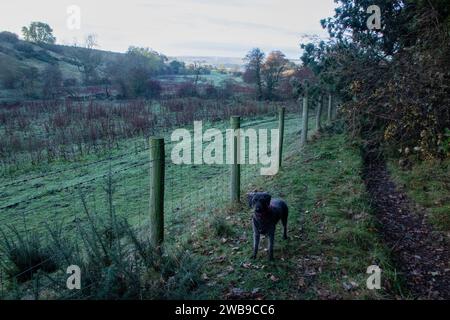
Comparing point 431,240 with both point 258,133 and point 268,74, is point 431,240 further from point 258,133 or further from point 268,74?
point 268,74

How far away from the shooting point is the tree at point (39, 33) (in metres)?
69.2

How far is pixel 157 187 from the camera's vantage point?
17.0ft

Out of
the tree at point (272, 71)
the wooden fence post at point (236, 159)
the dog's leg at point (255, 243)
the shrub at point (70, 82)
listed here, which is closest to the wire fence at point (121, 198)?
the wooden fence post at point (236, 159)

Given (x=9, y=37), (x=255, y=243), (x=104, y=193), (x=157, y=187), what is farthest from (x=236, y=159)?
(x=9, y=37)

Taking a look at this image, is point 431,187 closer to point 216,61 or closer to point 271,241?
point 271,241

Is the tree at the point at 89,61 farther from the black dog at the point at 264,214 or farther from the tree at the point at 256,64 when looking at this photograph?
the black dog at the point at 264,214

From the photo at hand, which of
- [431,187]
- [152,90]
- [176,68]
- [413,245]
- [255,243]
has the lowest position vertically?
[413,245]

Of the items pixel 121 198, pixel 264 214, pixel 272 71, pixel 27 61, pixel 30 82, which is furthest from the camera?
pixel 27 61

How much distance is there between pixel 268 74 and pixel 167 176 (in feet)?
105

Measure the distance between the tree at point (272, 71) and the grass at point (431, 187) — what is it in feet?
105

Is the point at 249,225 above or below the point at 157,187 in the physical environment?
below

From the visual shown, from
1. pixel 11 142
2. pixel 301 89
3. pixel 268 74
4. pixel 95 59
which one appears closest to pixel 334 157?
pixel 301 89

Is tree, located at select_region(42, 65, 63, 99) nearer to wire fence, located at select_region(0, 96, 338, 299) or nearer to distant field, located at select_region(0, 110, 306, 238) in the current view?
distant field, located at select_region(0, 110, 306, 238)

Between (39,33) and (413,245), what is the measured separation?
79867mm
